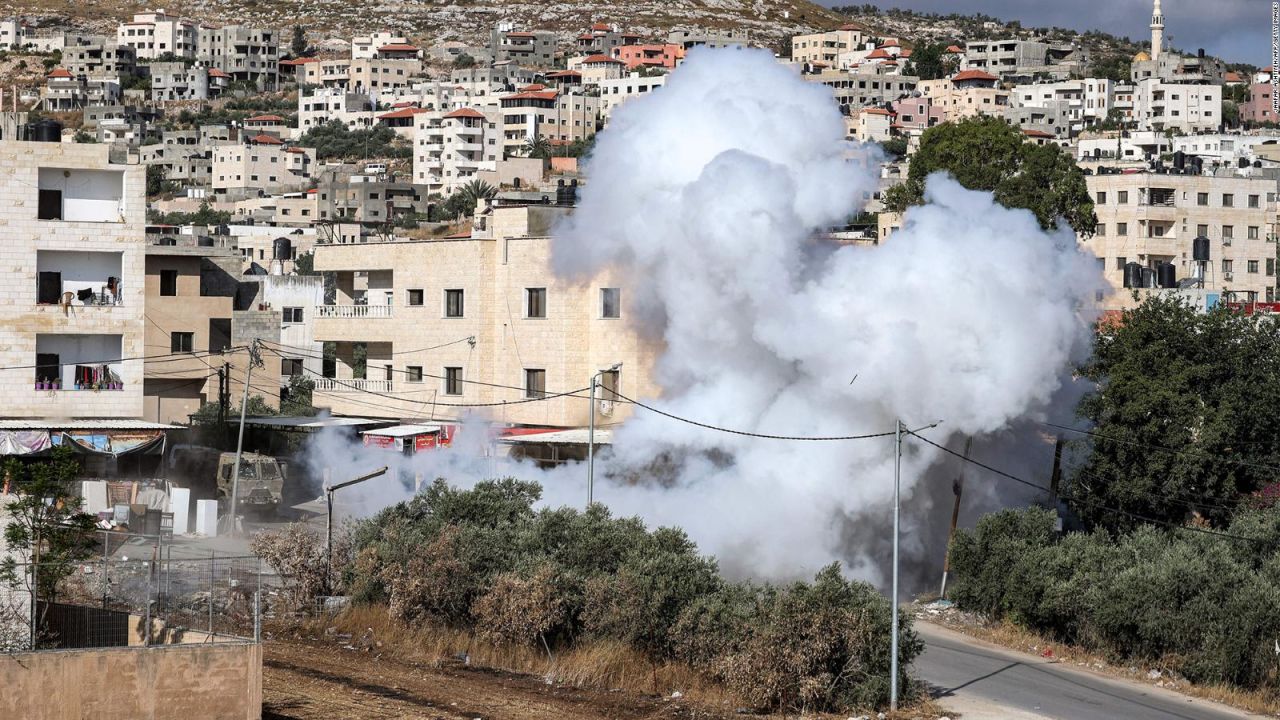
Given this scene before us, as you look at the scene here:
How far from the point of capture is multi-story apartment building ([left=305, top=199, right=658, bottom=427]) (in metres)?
60.4

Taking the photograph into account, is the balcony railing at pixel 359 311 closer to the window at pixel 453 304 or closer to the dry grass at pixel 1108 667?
the window at pixel 453 304

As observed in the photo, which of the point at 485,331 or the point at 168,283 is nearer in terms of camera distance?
the point at 485,331

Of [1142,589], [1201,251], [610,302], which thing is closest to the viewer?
[1142,589]

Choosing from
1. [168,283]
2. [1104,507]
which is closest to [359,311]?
[168,283]

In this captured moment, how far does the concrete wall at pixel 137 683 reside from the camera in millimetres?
29844

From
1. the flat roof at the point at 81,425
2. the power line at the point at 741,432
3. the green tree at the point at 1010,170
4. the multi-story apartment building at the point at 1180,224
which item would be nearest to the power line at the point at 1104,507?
the power line at the point at 741,432

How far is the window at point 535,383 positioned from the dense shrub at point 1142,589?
17857mm

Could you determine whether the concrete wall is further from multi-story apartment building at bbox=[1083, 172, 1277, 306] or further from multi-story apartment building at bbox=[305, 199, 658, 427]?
multi-story apartment building at bbox=[1083, 172, 1277, 306]

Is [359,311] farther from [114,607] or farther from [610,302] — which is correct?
[114,607]

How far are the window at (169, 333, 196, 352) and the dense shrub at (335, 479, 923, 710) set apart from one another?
2971 cm

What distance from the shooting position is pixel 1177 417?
52.3 m

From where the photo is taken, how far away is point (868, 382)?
47.2m

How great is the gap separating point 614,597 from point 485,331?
82.4 feet

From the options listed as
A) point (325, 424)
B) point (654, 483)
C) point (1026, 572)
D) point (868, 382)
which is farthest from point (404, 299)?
point (1026, 572)
